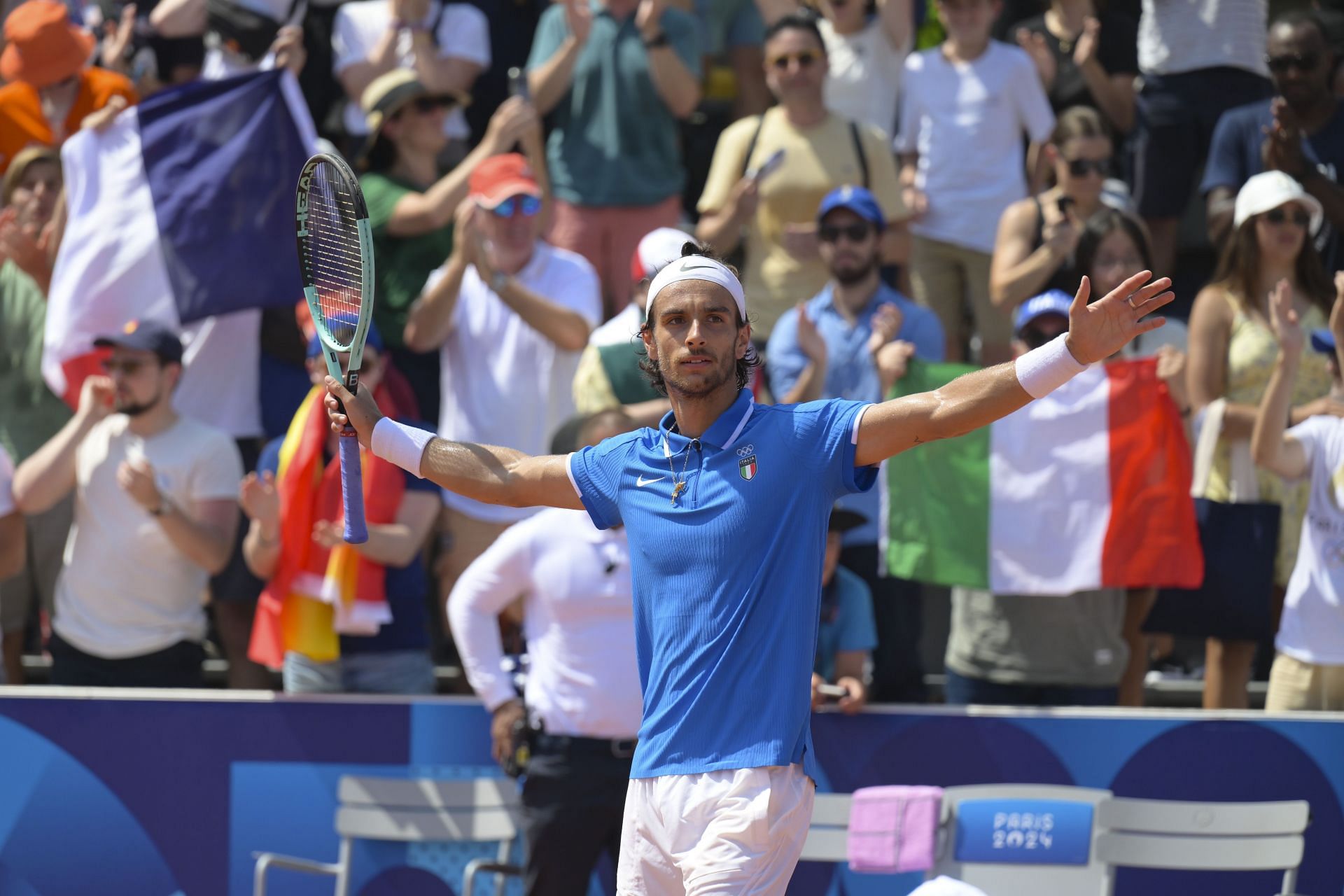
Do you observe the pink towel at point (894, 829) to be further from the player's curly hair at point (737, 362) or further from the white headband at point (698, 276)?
the white headband at point (698, 276)

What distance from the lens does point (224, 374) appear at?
8.76 metres

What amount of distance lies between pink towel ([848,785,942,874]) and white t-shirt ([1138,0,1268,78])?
4.73 m

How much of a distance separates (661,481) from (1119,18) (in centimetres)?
664

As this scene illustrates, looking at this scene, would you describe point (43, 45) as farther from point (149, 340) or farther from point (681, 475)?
point (681, 475)

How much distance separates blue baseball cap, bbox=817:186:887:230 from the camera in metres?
7.98

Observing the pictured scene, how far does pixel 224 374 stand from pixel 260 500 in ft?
5.56

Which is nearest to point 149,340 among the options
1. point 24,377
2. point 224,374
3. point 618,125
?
point 224,374

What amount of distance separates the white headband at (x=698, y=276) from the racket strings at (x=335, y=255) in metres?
0.89

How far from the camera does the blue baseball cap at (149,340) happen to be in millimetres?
7707

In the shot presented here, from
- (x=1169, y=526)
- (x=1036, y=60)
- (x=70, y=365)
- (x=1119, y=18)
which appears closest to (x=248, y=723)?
(x=70, y=365)

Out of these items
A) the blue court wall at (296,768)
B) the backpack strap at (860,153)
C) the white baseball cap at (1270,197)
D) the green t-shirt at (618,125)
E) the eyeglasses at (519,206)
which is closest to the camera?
the blue court wall at (296,768)

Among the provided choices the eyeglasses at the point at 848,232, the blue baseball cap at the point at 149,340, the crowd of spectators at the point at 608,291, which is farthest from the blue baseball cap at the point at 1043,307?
the blue baseball cap at the point at 149,340

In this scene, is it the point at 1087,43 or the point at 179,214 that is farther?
the point at 1087,43

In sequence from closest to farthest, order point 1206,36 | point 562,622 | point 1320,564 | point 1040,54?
point 562,622
point 1320,564
point 1206,36
point 1040,54
